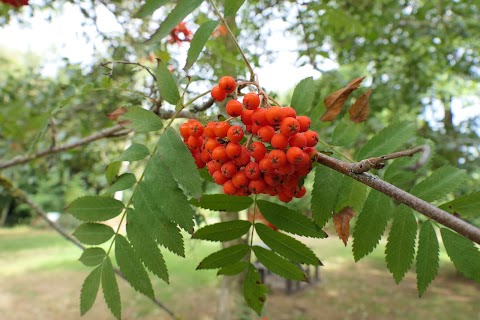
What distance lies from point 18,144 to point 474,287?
1103 centimetres

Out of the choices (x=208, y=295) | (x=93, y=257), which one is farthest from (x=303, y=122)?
(x=208, y=295)

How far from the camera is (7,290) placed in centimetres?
848

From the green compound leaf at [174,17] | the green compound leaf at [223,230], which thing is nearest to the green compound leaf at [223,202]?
the green compound leaf at [223,230]

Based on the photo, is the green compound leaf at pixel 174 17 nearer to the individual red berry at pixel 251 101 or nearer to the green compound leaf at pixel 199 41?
the green compound leaf at pixel 199 41

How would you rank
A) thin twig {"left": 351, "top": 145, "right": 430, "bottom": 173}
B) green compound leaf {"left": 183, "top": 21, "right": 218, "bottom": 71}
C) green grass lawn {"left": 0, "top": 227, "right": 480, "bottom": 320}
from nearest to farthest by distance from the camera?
thin twig {"left": 351, "top": 145, "right": 430, "bottom": 173}, green compound leaf {"left": 183, "top": 21, "right": 218, "bottom": 71}, green grass lawn {"left": 0, "top": 227, "right": 480, "bottom": 320}

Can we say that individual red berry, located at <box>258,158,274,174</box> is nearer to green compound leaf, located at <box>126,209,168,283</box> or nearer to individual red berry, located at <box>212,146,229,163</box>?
individual red berry, located at <box>212,146,229,163</box>

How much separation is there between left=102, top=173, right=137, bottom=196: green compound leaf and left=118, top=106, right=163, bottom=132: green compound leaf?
0.15m

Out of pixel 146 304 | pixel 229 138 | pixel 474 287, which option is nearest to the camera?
pixel 229 138

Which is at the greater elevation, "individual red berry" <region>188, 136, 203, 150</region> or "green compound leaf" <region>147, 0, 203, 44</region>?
"green compound leaf" <region>147, 0, 203, 44</region>

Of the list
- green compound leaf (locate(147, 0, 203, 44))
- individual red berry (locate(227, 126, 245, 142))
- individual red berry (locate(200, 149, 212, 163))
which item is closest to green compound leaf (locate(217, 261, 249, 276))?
individual red berry (locate(200, 149, 212, 163))

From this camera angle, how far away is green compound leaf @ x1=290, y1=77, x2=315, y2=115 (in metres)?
1.26

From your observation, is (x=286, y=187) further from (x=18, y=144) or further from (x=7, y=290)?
(x=7, y=290)

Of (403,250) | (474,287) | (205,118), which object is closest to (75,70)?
(205,118)

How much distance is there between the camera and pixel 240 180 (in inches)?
38.9
